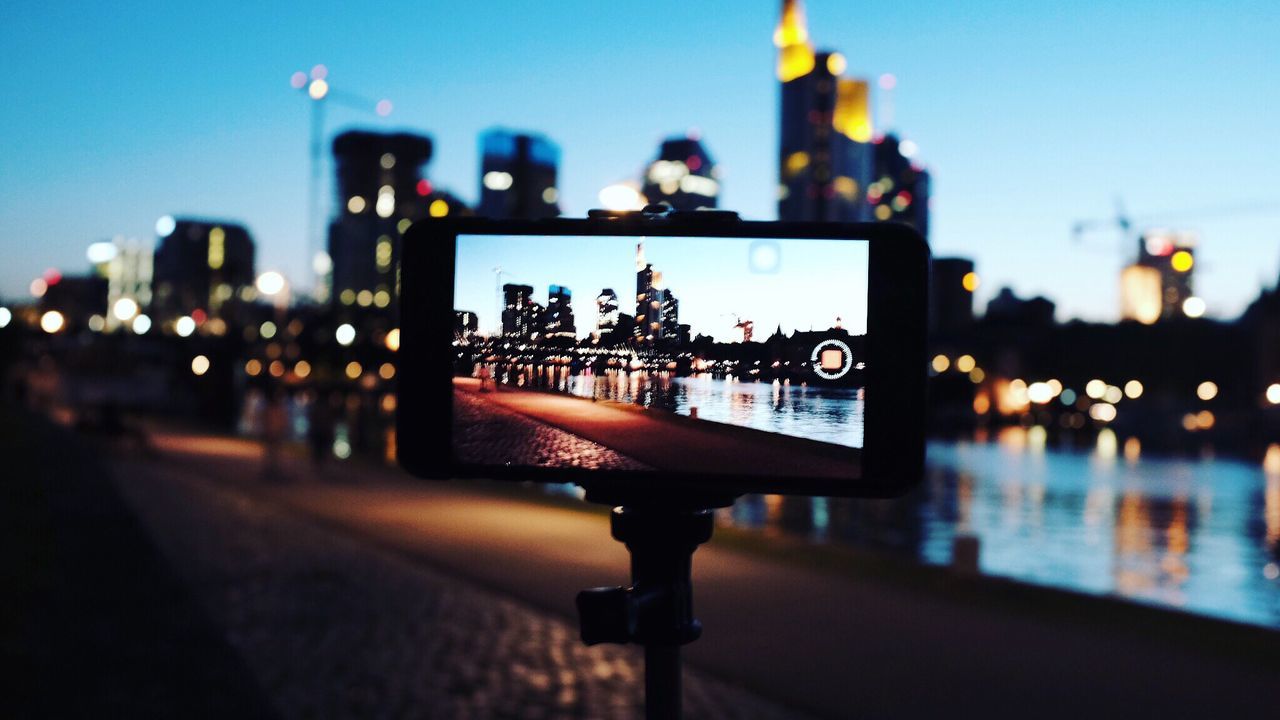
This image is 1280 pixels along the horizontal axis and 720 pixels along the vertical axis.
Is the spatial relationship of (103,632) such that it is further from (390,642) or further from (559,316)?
(559,316)

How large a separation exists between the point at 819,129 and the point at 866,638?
666 centimetres

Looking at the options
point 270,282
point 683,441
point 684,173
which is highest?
point 270,282

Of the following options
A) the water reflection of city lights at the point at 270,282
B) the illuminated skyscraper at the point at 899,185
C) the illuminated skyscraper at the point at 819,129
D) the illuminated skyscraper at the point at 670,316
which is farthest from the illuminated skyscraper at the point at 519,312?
the water reflection of city lights at the point at 270,282

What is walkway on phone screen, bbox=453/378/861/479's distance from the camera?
2004 mm

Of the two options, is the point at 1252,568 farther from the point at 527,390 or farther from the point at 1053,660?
→ the point at 527,390

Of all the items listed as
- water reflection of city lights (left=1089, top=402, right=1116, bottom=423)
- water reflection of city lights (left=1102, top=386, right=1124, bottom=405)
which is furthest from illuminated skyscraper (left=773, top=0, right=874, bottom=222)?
water reflection of city lights (left=1102, top=386, right=1124, bottom=405)

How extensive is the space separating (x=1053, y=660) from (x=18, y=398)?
74669mm

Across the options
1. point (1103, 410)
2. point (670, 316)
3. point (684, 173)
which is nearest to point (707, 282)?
point (670, 316)

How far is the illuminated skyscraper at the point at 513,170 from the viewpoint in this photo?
11.1m

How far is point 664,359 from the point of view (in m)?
2.24

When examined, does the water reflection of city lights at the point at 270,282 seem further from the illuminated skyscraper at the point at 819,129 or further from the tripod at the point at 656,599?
the tripod at the point at 656,599

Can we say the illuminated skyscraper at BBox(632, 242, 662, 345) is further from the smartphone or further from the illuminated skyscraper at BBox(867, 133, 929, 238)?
the illuminated skyscraper at BBox(867, 133, 929, 238)

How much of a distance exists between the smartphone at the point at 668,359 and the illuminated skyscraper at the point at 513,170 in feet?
24.5

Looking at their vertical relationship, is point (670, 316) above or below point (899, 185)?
below
